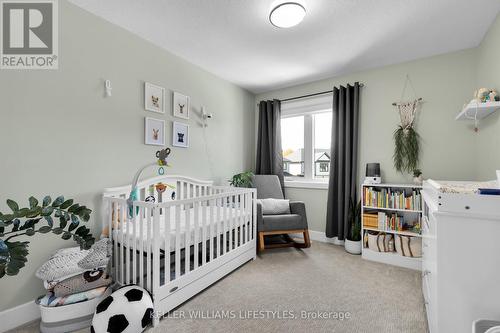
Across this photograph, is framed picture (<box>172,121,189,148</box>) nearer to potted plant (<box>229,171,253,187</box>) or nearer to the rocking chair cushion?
potted plant (<box>229,171,253,187</box>)

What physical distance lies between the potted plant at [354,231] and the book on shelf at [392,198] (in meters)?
0.20

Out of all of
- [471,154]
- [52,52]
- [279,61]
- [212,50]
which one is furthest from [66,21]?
[471,154]

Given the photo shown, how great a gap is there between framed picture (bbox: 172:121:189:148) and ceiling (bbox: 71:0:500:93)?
82 centimetres

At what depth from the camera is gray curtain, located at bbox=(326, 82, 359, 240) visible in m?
3.05

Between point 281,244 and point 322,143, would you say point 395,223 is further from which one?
point 322,143

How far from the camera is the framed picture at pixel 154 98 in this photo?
7.73 ft

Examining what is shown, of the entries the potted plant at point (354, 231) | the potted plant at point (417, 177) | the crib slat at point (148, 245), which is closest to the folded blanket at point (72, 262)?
the crib slat at point (148, 245)

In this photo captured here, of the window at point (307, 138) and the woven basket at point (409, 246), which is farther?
the window at point (307, 138)

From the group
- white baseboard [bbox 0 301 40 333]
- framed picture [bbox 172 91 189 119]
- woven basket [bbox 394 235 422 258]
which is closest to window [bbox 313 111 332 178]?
woven basket [bbox 394 235 422 258]

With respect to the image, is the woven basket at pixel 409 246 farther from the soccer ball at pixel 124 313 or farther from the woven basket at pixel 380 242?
the soccer ball at pixel 124 313

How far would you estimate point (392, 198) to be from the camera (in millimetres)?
2645

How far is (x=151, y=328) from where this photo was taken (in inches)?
60.1

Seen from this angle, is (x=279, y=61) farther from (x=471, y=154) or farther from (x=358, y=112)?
(x=471, y=154)

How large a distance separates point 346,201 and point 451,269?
1983 mm
